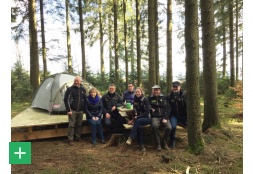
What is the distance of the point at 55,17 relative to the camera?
14375 mm

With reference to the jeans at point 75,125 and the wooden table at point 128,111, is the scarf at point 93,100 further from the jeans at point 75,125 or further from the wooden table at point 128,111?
the wooden table at point 128,111

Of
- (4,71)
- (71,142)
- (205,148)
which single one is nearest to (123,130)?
(71,142)

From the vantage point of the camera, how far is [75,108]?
616 cm

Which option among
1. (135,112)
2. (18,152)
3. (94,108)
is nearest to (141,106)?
(135,112)

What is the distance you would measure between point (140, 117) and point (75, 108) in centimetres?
174

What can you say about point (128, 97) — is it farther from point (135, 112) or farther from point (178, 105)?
point (178, 105)

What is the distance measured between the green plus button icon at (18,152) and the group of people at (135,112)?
2.05 meters

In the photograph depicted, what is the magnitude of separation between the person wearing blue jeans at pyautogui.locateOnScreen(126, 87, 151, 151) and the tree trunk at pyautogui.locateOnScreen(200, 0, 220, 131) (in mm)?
1644

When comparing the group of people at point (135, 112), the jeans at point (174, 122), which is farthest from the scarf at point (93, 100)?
the jeans at point (174, 122)

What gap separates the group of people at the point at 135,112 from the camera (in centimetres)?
555

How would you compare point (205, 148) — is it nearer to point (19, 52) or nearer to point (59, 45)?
point (59, 45)

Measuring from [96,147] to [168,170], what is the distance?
2102 mm

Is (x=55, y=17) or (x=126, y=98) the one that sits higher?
(x=55, y=17)

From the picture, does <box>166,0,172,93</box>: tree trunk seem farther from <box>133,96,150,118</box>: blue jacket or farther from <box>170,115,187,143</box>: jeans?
<box>133,96,150,118</box>: blue jacket
